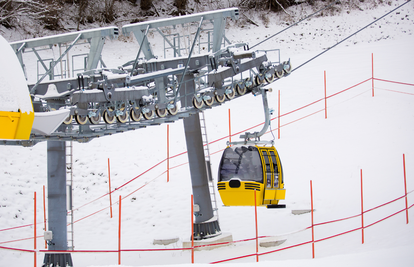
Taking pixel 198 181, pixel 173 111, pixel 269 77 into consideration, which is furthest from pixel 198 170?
pixel 269 77

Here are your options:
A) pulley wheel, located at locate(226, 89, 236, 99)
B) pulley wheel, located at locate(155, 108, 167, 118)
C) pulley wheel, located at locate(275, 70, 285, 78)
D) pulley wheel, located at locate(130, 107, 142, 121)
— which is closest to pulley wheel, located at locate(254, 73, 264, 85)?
pulley wheel, located at locate(275, 70, 285, 78)

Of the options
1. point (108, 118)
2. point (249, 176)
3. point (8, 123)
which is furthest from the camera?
point (249, 176)

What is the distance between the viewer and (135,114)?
1313 centimetres

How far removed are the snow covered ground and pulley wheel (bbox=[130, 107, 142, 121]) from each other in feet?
13.4

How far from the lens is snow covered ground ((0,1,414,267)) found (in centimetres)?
1480

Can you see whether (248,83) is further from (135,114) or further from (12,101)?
(12,101)

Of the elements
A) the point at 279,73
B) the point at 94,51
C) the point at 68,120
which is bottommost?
the point at 68,120

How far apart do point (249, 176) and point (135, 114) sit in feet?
11.0

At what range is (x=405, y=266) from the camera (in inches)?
361

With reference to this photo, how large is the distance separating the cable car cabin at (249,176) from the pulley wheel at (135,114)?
2.55 metres

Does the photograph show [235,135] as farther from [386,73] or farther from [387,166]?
[386,73]

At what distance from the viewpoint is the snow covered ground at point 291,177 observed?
48.6 feet

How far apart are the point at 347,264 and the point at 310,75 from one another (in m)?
19.4

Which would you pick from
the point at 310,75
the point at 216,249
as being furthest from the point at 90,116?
the point at 310,75
